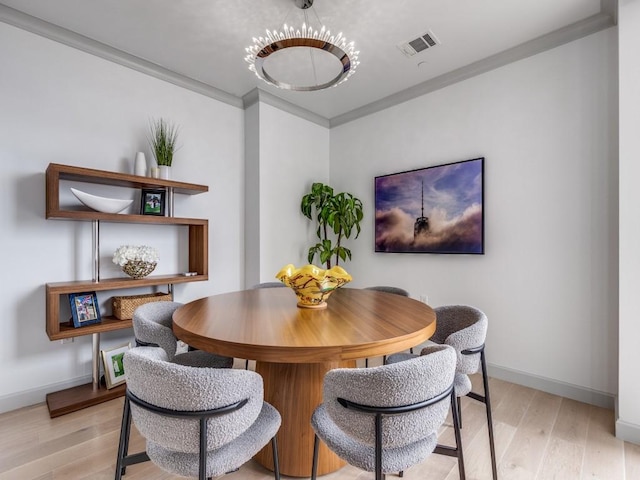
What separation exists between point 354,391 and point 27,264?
8.64ft

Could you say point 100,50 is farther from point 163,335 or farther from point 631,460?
point 631,460

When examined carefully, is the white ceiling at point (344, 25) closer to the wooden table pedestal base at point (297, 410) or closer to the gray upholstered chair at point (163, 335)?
the gray upholstered chair at point (163, 335)

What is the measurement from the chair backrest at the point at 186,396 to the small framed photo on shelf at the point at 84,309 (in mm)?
1743

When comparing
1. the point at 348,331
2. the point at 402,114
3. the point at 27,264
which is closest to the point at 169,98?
the point at 27,264

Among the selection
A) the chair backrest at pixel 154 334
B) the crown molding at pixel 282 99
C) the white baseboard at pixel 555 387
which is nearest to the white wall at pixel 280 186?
the crown molding at pixel 282 99

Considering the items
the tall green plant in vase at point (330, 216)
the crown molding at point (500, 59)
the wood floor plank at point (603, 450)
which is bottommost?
the wood floor plank at point (603, 450)

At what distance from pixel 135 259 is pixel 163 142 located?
105 cm

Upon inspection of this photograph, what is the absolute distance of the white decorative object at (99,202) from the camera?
2279mm

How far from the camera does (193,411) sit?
3.10 ft

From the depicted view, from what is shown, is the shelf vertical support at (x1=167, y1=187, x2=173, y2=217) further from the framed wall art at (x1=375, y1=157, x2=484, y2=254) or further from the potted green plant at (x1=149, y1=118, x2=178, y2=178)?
the framed wall art at (x1=375, y1=157, x2=484, y2=254)

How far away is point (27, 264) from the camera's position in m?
2.31

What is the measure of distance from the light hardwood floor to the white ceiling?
9.14 feet

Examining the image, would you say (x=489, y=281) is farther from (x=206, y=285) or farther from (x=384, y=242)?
(x=206, y=285)

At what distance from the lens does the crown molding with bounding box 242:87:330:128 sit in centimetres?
343
